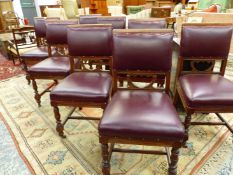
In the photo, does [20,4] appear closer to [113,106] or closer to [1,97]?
[1,97]

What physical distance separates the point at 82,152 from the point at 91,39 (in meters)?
1.08

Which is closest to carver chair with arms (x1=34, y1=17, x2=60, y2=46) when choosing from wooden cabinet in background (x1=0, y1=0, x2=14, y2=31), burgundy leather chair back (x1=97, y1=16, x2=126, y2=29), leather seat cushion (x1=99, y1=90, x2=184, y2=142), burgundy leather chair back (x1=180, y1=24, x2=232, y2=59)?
burgundy leather chair back (x1=97, y1=16, x2=126, y2=29)

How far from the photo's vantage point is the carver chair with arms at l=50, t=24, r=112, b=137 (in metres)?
1.70

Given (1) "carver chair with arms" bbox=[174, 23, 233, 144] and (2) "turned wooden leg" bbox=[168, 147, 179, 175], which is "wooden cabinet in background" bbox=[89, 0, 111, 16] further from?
(2) "turned wooden leg" bbox=[168, 147, 179, 175]

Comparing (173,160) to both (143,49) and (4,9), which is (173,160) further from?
(4,9)

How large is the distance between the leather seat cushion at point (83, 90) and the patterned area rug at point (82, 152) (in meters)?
0.49

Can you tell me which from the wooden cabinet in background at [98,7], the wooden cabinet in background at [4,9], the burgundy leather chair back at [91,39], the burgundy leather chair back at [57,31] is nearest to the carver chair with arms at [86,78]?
the burgundy leather chair back at [91,39]

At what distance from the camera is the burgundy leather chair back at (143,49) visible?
1.56m

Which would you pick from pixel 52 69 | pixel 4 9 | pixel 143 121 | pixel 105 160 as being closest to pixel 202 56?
pixel 143 121

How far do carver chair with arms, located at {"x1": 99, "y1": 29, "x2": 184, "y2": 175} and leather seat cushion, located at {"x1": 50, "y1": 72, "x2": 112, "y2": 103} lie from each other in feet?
0.41

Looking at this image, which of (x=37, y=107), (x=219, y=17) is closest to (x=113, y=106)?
(x=37, y=107)

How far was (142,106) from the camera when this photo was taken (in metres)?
1.42

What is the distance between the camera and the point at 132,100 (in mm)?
1507

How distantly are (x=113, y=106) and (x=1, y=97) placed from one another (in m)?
2.24
